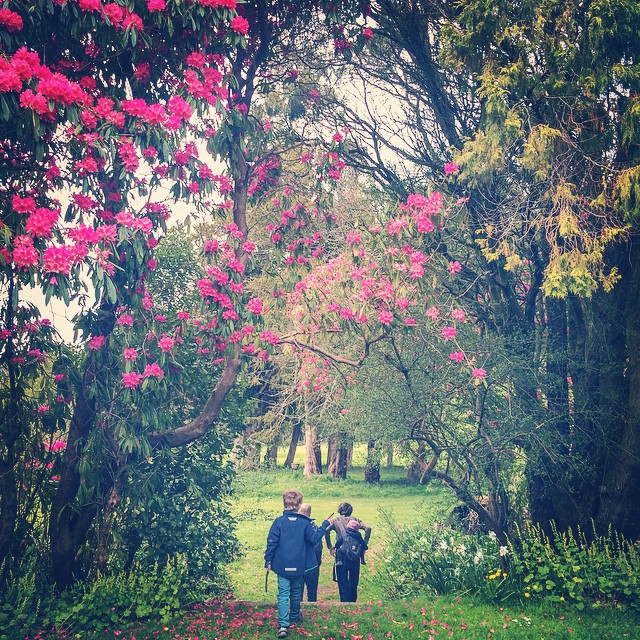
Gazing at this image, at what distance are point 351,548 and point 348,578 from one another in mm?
568

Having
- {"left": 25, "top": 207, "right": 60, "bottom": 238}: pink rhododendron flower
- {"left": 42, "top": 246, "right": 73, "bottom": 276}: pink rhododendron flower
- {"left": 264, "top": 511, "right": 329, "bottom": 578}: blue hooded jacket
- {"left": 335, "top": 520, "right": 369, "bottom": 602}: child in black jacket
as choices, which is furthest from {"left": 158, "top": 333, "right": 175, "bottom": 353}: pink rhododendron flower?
{"left": 335, "top": 520, "right": 369, "bottom": 602}: child in black jacket

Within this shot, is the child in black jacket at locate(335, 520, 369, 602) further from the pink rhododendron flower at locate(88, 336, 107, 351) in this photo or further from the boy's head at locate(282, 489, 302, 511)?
the pink rhododendron flower at locate(88, 336, 107, 351)

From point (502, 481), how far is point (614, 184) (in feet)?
13.7

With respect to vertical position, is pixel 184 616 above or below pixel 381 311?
below

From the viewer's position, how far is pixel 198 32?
7.21 meters

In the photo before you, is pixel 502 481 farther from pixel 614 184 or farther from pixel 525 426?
pixel 614 184

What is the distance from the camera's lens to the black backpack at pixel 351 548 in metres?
8.41

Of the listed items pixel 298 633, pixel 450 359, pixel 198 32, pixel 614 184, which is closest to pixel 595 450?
pixel 450 359

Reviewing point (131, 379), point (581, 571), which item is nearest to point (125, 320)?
point (131, 379)

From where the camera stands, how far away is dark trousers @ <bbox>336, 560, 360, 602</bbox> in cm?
859

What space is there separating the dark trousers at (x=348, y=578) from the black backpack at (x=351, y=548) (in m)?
0.14

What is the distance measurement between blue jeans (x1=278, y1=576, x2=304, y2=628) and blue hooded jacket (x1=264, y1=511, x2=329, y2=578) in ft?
0.42

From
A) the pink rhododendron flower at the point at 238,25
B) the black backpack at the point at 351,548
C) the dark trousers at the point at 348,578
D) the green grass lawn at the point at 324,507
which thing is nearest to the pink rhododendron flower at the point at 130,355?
the pink rhododendron flower at the point at 238,25

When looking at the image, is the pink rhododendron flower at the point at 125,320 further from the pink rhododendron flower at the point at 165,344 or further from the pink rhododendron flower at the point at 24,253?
the pink rhododendron flower at the point at 24,253
